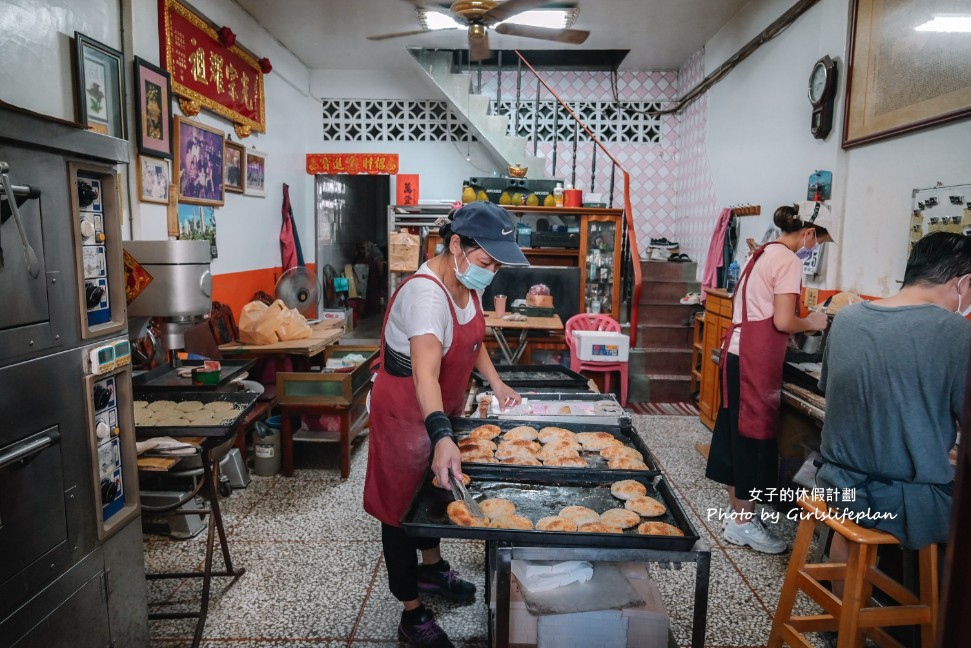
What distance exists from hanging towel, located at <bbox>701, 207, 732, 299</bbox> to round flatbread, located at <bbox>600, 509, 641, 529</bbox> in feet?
16.0

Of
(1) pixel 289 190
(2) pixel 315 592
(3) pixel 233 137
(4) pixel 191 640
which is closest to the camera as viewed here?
(4) pixel 191 640

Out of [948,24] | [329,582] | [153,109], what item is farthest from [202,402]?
[948,24]

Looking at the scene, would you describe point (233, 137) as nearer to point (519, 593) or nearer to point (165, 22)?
point (165, 22)

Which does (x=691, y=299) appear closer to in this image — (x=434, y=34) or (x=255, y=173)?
(x=434, y=34)

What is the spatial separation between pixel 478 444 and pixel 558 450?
33cm

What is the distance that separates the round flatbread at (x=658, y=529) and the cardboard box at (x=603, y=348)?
3.96 m

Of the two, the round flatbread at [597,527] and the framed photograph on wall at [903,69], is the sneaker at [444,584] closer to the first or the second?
the round flatbread at [597,527]

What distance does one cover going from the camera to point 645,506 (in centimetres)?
200

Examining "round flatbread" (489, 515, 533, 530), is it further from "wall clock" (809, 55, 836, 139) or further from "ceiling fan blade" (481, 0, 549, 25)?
"wall clock" (809, 55, 836, 139)

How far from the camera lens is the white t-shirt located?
2137 millimetres

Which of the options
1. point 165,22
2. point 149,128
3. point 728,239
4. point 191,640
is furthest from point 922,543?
point 165,22

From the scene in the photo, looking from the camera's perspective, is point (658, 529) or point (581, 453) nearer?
point (658, 529)

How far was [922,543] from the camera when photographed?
2.07 meters

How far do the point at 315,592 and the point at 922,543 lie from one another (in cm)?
264
